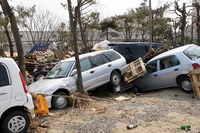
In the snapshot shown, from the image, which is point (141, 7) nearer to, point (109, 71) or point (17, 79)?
point (109, 71)

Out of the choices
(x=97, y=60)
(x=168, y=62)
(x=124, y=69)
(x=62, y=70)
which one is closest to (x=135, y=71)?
(x=124, y=69)

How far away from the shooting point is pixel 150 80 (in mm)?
11344

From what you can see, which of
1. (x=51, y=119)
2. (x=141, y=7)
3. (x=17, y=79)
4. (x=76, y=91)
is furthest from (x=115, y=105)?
(x=141, y=7)

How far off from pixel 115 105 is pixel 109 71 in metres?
2.46

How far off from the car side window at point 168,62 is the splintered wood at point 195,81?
3.73ft

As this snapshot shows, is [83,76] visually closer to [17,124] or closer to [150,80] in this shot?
[150,80]

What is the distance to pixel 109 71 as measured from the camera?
35.6 ft

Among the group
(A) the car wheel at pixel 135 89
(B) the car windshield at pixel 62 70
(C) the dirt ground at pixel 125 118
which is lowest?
(A) the car wheel at pixel 135 89

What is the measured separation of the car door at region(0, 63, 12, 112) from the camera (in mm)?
5645

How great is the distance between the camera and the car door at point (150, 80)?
11094mm

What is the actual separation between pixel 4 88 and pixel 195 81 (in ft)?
20.0

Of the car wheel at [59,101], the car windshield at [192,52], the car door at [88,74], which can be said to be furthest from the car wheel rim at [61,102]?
the car windshield at [192,52]

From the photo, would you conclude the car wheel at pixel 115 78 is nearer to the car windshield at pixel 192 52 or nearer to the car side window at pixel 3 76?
the car windshield at pixel 192 52

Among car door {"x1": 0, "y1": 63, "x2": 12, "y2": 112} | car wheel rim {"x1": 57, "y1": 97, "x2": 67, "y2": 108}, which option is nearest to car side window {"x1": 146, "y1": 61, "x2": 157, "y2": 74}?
car wheel rim {"x1": 57, "y1": 97, "x2": 67, "y2": 108}
